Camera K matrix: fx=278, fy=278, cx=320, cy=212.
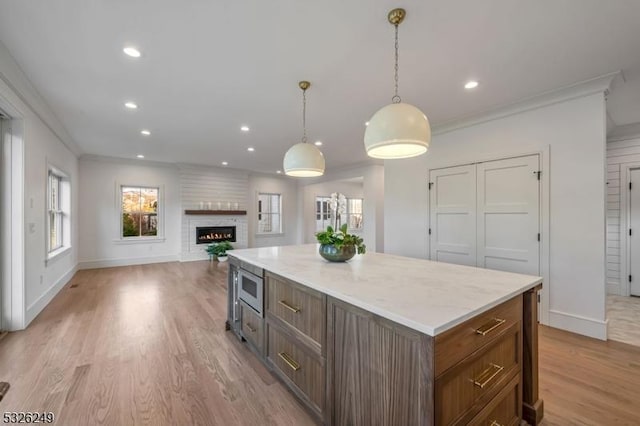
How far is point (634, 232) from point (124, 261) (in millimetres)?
9825

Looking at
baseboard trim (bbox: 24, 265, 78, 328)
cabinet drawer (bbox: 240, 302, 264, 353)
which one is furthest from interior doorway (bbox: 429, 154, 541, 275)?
baseboard trim (bbox: 24, 265, 78, 328)

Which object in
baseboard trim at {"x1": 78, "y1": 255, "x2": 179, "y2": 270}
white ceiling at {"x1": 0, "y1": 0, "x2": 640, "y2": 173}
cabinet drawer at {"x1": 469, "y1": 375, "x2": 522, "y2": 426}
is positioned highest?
white ceiling at {"x1": 0, "y1": 0, "x2": 640, "y2": 173}

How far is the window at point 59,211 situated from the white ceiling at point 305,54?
177 centimetres

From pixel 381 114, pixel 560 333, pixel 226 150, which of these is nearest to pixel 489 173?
pixel 560 333

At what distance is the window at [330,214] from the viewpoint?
31.9 feet

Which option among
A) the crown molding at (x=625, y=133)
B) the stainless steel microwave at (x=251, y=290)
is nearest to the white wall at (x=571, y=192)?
the crown molding at (x=625, y=133)

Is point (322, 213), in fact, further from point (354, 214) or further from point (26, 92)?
point (26, 92)

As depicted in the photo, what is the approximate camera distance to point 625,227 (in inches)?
167

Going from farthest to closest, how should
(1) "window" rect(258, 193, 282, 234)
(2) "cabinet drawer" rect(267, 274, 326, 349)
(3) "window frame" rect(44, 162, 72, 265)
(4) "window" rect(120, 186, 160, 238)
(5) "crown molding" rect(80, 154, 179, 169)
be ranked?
(1) "window" rect(258, 193, 282, 234)
(4) "window" rect(120, 186, 160, 238)
(5) "crown molding" rect(80, 154, 179, 169)
(3) "window frame" rect(44, 162, 72, 265)
(2) "cabinet drawer" rect(267, 274, 326, 349)

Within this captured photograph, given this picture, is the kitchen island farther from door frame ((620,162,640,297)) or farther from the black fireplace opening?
the black fireplace opening

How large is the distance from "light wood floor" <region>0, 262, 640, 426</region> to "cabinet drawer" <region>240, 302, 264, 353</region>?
156mm

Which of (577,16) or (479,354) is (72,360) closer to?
(479,354)

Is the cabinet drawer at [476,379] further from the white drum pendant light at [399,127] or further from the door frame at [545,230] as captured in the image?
the door frame at [545,230]

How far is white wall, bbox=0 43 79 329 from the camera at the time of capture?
8.73ft
